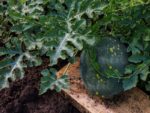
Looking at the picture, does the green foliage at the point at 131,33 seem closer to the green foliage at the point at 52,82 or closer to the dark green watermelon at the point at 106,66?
the dark green watermelon at the point at 106,66

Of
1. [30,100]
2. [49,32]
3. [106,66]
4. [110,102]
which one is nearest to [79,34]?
[49,32]

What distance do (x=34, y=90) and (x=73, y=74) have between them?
27 centimetres

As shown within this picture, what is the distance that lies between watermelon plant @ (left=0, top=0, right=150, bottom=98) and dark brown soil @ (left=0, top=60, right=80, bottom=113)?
0.21m

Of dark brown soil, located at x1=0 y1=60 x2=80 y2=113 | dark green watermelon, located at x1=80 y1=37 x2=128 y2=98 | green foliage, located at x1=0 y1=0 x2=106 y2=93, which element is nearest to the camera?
green foliage, located at x1=0 y1=0 x2=106 y2=93

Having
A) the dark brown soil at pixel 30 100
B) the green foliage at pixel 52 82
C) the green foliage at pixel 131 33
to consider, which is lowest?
the dark brown soil at pixel 30 100

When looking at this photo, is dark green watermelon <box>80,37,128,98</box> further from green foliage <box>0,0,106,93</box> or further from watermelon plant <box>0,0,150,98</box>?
green foliage <box>0,0,106,93</box>

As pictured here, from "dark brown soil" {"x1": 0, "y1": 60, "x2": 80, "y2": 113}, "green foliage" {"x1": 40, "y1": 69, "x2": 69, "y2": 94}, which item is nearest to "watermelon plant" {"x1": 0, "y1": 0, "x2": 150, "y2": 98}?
"green foliage" {"x1": 40, "y1": 69, "x2": 69, "y2": 94}

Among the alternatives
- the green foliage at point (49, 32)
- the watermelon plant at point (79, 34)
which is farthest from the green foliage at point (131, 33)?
the green foliage at point (49, 32)

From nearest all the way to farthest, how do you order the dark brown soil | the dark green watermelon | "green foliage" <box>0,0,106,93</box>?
"green foliage" <box>0,0,106,93</box> → the dark green watermelon → the dark brown soil

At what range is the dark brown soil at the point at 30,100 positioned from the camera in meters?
2.52

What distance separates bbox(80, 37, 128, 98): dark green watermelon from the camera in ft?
7.64

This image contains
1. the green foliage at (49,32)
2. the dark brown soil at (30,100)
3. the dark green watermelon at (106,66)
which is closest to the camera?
the green foliage at (49,32)

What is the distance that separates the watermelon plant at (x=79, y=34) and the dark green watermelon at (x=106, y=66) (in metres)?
0.02

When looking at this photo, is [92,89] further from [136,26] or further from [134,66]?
[136,26]
